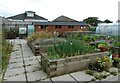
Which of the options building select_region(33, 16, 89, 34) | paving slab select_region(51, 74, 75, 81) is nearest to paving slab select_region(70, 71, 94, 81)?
paving slab select_region(51, 74, 75, 81)

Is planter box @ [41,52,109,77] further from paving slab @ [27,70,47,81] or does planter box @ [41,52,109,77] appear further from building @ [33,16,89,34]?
building @ [33,16,89,34]

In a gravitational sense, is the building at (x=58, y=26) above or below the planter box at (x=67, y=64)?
above

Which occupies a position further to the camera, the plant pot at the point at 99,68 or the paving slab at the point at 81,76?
the plant pot at the point at 99,68

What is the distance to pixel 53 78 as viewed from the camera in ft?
12.4

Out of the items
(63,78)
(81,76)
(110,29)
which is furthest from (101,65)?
(110,29)

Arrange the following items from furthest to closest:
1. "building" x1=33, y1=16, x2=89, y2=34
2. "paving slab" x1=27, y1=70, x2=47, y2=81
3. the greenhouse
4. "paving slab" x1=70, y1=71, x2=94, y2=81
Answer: "building" x1=33, y1=16, x2=89, y2=34 < the greenhouse < "paving slab" x1=27, y1=70, x2=47, y2=81 < "paving slab" x1=70, y1=71, x2=94, y2=81

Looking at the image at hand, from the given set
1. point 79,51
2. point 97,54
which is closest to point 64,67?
point 79,51

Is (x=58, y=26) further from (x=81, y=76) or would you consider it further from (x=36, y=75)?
(x=81, y=76)

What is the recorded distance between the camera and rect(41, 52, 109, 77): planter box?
393 cm

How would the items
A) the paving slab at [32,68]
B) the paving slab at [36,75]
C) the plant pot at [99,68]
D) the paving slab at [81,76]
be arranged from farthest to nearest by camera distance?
the paving slab at [32,68]
the plant pot at [99,68]
the paving slab at [36,75]
the paving slab at [81,76]

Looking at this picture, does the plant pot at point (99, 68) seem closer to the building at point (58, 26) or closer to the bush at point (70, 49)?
the bush at point (70, 49)

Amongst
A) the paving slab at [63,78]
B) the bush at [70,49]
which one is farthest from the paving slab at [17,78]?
the bush at [70,49]

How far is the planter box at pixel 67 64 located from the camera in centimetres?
393

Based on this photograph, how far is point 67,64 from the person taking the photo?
4102 mm
